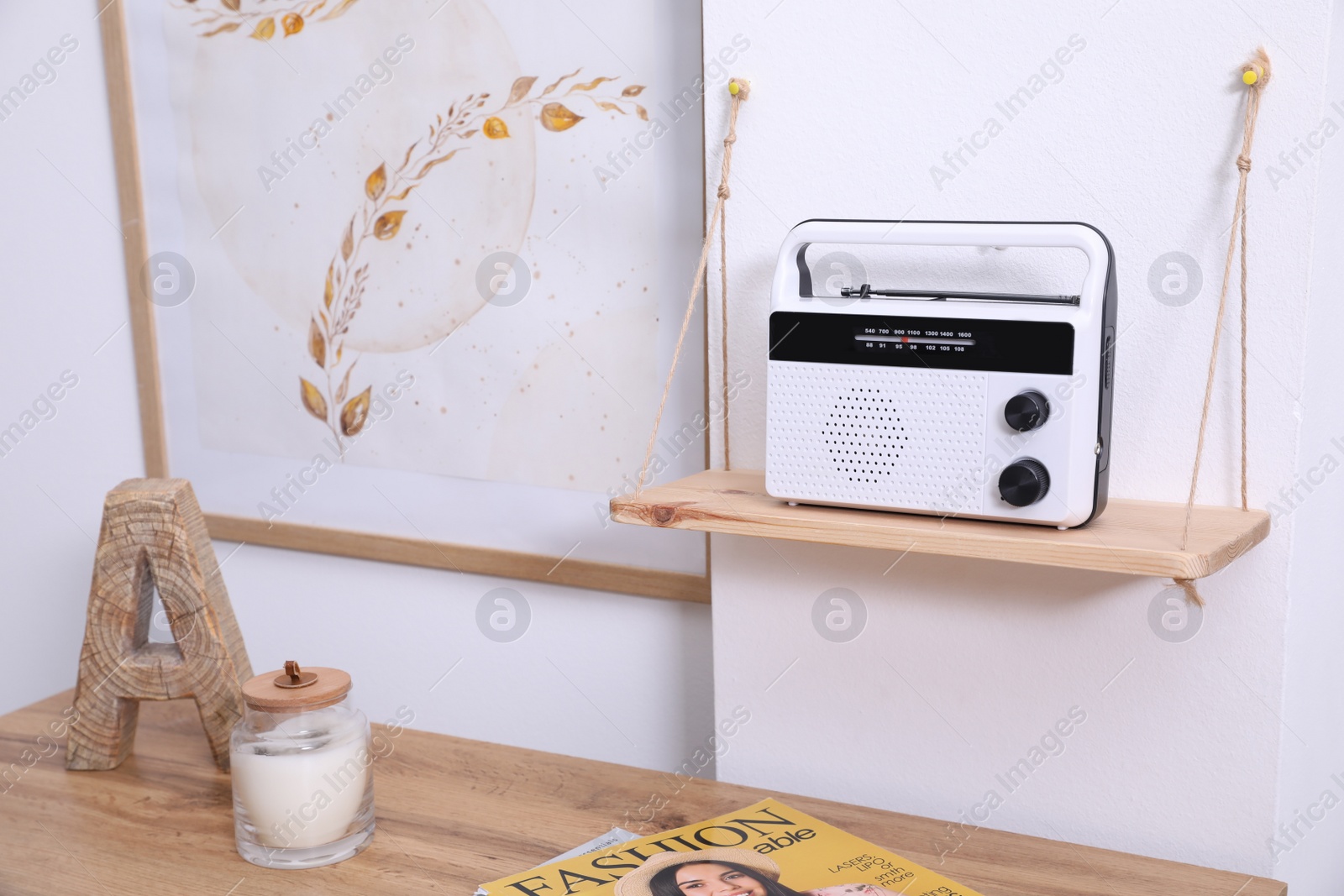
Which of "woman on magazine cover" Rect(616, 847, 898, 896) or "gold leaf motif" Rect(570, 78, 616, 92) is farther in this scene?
"gold leaf motif" Rect(570, 78, 616, 92)

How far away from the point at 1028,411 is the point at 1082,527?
0.10m

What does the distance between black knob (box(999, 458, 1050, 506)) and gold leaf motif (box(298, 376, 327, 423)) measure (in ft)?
2.96

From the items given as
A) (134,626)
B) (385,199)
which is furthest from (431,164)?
(134,626)

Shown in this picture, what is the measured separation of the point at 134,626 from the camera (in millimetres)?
1186

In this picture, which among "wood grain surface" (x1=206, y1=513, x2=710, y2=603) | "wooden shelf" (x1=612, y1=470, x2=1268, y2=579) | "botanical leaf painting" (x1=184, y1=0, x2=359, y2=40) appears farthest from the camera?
"botanical leaf painting" (x1=184, y1=0, x2=359, y2=40)

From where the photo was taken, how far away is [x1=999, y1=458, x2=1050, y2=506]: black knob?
85cm

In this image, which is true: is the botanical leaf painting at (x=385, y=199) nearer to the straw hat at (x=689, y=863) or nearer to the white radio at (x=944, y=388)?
the white radio at (x=944, y=388)

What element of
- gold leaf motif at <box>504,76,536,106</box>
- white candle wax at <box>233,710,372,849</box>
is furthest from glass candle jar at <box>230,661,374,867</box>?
gold leaf motif at <box>504,76,536,106</box>

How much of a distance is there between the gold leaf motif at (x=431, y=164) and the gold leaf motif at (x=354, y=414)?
0.87ft

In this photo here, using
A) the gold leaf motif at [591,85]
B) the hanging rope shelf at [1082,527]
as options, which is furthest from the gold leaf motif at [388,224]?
the hanging rope shelf at [1082,527]

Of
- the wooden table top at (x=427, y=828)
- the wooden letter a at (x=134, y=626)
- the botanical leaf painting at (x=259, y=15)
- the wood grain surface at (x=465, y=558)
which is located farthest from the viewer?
the botanical leaf painting at (x=259, y=15)

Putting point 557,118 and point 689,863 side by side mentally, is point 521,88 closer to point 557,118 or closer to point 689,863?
point 557,118

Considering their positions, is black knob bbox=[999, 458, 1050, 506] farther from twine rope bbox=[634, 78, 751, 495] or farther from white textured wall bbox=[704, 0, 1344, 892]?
twine rope bbox=[634, 78, 751, 495]

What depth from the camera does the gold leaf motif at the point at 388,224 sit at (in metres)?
1.35
